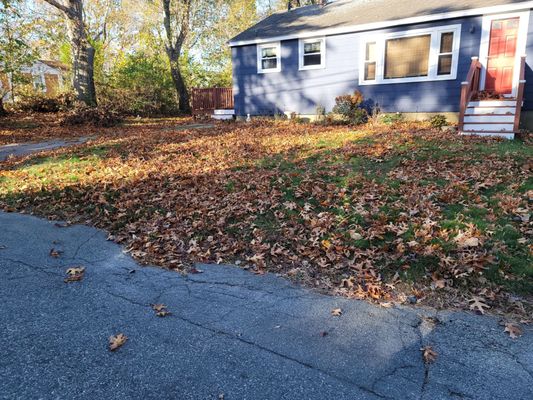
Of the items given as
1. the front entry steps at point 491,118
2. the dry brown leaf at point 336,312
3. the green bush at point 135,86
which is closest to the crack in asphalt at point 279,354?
the dry brown leaf at point 336,312

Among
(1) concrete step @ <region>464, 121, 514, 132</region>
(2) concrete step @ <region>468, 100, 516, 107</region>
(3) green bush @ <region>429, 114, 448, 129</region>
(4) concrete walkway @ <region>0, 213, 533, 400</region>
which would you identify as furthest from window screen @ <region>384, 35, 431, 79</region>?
(4) concrete walkway @ <region>0, 213, 533, 400</region>

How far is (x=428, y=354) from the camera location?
2.73 m

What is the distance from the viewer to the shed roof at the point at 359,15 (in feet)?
38.0

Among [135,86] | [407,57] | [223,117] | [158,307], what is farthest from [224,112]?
[158,307]

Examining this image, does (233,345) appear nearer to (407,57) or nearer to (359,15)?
(407,57)

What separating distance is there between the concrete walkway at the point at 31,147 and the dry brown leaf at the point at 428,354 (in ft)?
35.4

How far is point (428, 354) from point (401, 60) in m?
12.4

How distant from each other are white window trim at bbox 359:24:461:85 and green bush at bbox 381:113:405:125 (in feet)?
3.88

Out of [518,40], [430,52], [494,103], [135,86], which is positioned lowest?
Result: [494,103]

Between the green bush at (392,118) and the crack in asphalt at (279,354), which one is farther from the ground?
the green bush at (392,118)

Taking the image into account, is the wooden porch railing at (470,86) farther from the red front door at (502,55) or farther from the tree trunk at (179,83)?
the tree trunk at (179,83)

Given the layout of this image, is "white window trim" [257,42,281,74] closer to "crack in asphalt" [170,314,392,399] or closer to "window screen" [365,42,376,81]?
"window screen" [365,42,376,81]

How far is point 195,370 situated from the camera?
2.62 meters

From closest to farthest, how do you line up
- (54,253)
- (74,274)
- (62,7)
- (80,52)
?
(74,274) < (54,253) < (62,7) < (80,52)
